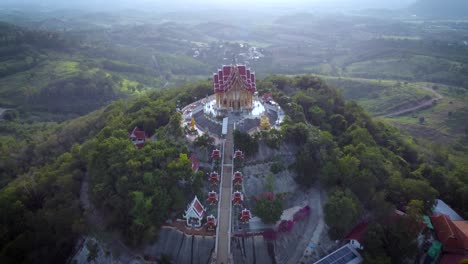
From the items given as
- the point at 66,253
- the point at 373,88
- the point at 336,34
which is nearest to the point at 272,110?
the point at 66,253

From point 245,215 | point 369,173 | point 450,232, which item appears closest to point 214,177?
point 245,215

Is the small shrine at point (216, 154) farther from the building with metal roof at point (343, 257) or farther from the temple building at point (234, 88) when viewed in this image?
the building with metal roof at point (343, 257)

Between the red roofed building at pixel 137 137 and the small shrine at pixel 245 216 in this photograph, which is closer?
the small shrine at pixel 245 216

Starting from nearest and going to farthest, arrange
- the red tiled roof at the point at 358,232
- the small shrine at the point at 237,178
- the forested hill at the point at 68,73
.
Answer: the red tiled roof at the point at 358,232 < the small shrine at the point at 237,178 < the forested hill at the point at 68,73

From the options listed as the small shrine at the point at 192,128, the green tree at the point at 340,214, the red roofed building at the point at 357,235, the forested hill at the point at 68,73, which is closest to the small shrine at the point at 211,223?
the green tree at the point at 340,214

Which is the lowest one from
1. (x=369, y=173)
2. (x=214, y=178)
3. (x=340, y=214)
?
(x=340, y=214)

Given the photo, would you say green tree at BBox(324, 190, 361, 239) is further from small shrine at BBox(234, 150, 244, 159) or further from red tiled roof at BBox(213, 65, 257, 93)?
red tiled roof at BBox(213, 65, 257, 93)

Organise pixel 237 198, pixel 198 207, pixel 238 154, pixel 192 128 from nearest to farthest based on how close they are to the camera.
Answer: pixel 198 207
pixel 237 198
pixel 238 154
pixel 192 128

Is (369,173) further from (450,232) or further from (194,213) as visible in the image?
(194,213)
